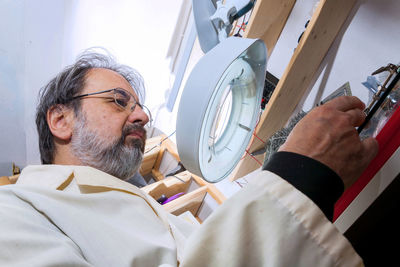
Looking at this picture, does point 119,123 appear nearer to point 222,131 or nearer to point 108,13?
point 222,131

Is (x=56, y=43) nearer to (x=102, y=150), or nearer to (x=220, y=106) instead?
(x=102, y=150)

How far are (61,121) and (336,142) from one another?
39.8 inches

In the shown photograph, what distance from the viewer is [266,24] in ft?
2.58

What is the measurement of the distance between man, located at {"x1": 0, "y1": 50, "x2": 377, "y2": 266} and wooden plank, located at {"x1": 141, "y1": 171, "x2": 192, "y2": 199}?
40cm

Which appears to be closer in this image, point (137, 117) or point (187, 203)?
point (137, 117)

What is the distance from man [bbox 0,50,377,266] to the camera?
323mm

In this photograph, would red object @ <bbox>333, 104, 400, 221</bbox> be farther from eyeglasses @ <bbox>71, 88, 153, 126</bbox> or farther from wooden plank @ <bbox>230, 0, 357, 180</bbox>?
eyeglasses @ <bbox>71, 88, 153, 126</bbox>

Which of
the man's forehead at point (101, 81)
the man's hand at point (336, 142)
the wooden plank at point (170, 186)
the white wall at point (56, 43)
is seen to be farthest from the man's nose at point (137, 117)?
the white wall at point (56, 43)

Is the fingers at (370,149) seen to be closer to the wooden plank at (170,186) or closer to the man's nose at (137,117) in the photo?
the man's nose at (137,117)

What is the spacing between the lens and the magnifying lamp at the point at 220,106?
1.55 feet

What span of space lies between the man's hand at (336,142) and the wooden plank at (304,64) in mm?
309

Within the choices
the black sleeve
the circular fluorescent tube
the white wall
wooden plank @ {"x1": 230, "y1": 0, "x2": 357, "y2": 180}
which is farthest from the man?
the white wall

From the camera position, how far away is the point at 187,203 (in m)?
1.33

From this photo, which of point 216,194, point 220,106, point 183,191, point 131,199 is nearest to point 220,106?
point 220,106
